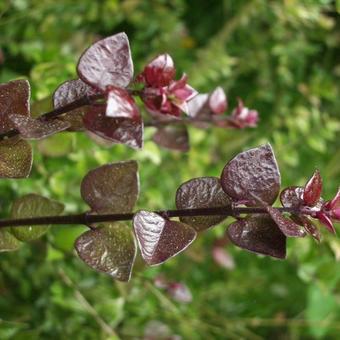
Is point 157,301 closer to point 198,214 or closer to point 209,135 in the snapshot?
point 209,135

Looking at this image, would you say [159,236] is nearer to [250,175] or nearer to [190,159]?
[250,175]

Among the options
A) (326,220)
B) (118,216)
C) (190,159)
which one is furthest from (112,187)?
(190,159)

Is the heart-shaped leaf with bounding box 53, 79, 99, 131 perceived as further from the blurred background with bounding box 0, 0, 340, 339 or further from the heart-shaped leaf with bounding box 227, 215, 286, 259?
the blurred background with bounding box 0, 0, 340, 339

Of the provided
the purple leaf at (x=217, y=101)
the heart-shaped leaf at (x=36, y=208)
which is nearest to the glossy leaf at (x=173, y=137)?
the purple leaf at (x=217, y=101)

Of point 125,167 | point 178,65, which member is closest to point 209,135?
point 178,65

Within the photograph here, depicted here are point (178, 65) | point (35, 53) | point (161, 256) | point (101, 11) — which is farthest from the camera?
point (178, 65)

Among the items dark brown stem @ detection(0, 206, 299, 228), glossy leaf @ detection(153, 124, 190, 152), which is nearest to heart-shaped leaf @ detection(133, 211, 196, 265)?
dark brown stem @ detection(0, 206, 299, 228)

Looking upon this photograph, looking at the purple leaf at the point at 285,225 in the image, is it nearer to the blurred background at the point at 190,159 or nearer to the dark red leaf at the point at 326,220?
the dark red leaf at the point at 326,220
